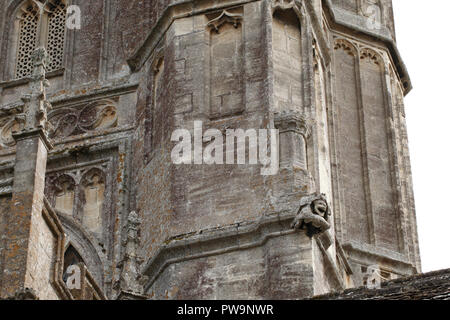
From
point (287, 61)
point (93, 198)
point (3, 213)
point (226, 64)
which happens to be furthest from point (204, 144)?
point (3, 213)

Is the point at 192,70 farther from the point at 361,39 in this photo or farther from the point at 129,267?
the point at 361,39

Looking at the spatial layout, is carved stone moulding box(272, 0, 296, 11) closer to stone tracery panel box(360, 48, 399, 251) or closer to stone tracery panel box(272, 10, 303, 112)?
stone tracery panel box(272, 10, 303, 112)

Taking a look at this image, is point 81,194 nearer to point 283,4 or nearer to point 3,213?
point 283,4

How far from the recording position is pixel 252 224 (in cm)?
2086

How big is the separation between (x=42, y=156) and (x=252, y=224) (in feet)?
12.5

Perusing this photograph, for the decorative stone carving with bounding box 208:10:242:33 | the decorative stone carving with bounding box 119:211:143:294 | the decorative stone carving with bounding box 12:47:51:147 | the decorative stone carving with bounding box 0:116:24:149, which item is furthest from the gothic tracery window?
the decorative stone carving with bounding box 12:47:51:147

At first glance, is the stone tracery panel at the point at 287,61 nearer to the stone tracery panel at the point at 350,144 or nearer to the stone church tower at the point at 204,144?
the stone church tower at the point at 204,144

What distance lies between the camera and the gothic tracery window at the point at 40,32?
89.4 feet

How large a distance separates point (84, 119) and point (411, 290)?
37.3 ft

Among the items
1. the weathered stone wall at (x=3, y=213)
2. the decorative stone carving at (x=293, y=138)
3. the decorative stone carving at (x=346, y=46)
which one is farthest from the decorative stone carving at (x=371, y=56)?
the weathered stone wall at (x=3, y=213)

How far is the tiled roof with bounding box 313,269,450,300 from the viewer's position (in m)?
14.3

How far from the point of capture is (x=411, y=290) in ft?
48.8

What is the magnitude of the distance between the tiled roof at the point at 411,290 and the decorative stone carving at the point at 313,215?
15.0ft

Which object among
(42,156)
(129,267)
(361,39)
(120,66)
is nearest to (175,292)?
(129,267)
